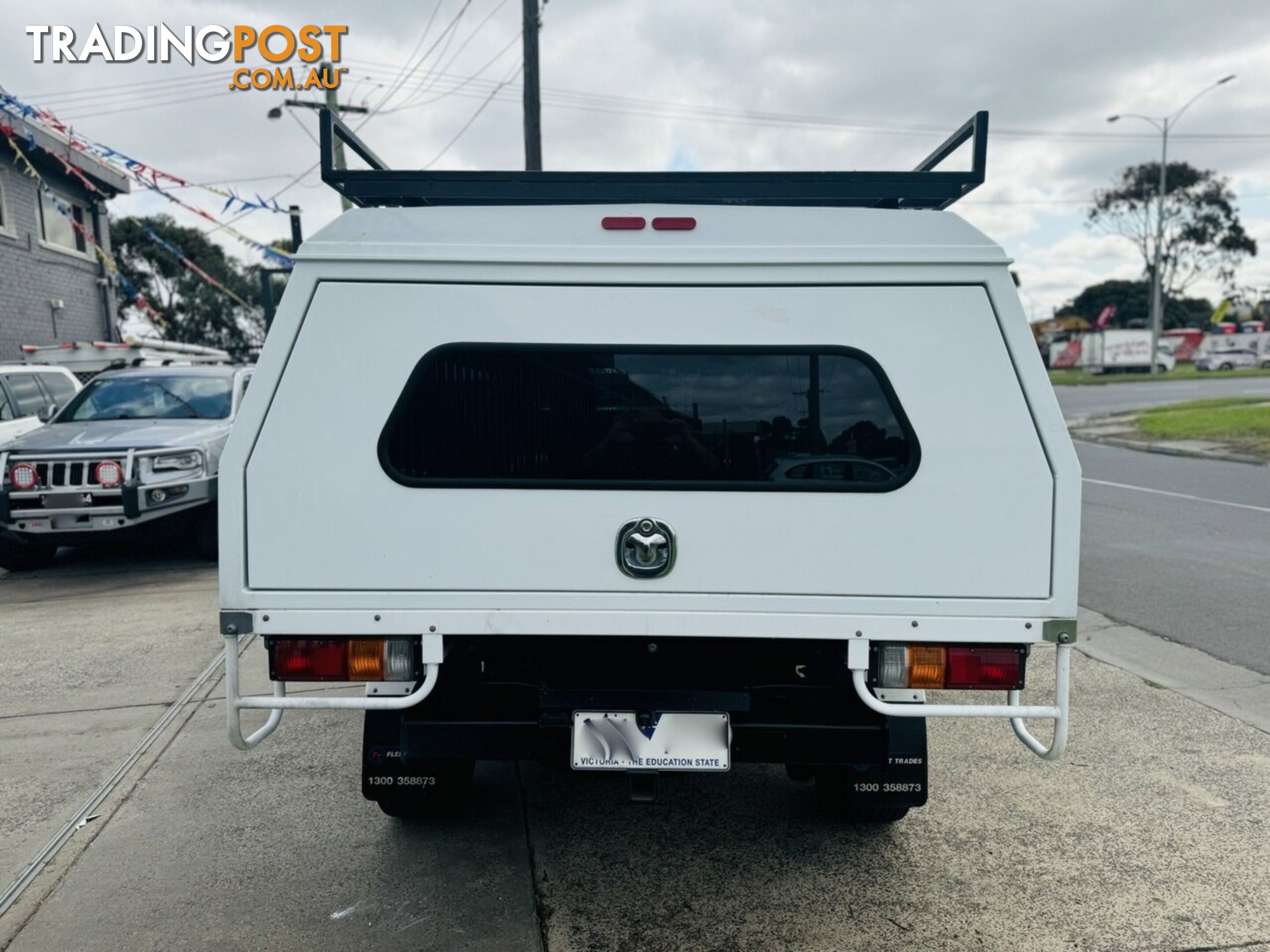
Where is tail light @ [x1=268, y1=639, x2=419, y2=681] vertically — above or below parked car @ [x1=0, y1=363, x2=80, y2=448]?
below

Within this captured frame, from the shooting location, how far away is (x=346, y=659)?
10.3 feet

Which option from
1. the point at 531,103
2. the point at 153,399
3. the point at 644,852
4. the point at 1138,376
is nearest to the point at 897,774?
the point at 644,852

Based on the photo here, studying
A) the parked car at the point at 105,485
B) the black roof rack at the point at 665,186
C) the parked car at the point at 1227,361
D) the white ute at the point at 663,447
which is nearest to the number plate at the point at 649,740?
the white ute at the point at 663,447

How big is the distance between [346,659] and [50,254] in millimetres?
19686

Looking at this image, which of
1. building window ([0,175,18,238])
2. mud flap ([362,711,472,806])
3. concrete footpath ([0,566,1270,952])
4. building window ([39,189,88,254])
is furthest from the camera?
building window ([39,189,88,254])

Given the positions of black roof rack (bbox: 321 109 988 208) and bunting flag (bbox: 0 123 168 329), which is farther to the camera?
bunting flag (bbox: 0 123 168 329)

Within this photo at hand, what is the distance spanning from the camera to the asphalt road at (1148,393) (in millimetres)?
30312

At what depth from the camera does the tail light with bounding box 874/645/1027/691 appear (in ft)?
9.98

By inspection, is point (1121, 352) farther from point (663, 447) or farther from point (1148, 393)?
point (663, 447)

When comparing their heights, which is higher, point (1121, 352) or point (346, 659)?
point (1121, 352)

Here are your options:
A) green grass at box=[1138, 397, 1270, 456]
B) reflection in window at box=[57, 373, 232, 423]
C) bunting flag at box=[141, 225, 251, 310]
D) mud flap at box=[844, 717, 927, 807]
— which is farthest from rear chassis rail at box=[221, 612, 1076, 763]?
green grass at box=[1138, 397, 1270, 456]

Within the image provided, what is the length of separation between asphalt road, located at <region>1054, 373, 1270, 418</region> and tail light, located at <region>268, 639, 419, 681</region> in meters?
26.7

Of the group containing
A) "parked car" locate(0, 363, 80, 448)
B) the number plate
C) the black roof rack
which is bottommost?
the number plate

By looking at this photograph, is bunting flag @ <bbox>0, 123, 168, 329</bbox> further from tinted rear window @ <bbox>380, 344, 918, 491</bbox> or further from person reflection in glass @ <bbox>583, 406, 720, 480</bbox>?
person reflection in glass @ <bbox>583, 406, 720, 480</bbox>
